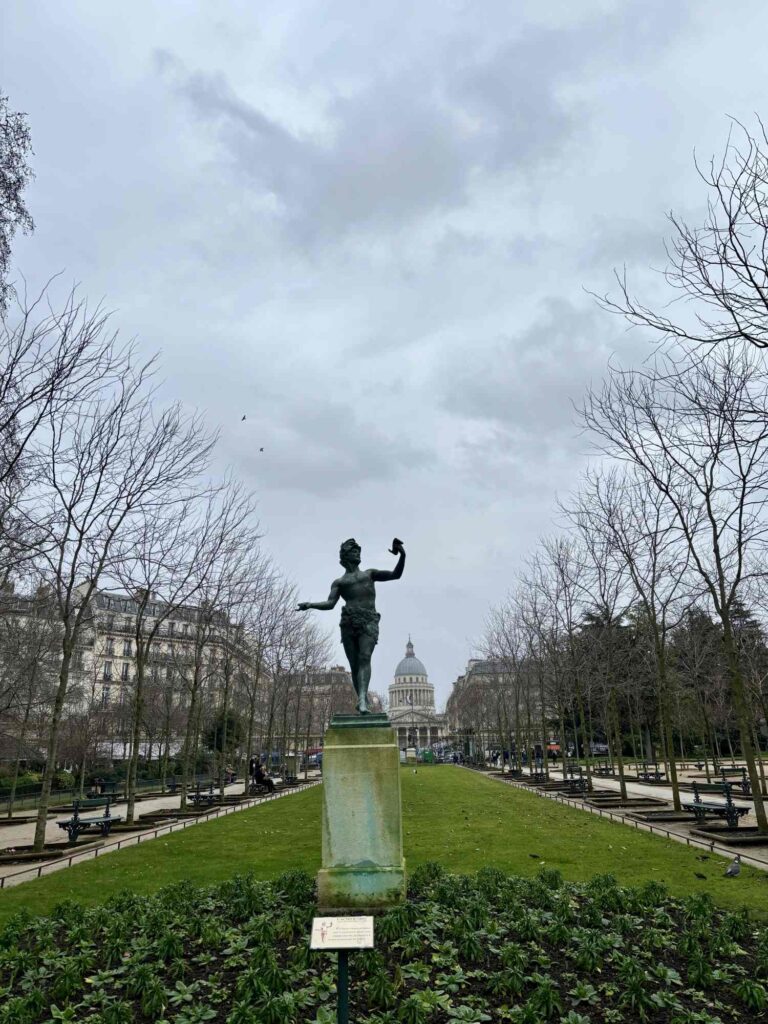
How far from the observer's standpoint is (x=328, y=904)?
32.1 ft

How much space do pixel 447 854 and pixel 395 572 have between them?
24.7ft

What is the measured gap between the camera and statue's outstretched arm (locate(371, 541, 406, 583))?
37.1 ft

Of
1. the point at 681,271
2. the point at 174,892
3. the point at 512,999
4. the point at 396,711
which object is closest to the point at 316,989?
the point at 512,999

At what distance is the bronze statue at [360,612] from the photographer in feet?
36.9

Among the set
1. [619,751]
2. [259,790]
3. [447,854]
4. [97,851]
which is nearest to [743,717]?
[447,854]

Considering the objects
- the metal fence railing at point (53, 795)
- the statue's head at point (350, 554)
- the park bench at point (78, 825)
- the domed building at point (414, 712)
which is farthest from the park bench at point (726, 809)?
the domed building at point (414, 712)

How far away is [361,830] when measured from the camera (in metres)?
10.0

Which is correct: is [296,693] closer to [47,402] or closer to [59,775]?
[59,775]

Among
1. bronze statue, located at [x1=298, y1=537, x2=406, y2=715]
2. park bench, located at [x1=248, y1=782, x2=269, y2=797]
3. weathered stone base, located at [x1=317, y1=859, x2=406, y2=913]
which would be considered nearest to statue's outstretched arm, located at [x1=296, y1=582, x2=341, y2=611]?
bronze statue, located at [x1=298, y1=537, x2=406, y2=715]

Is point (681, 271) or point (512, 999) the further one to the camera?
point (681, 271)

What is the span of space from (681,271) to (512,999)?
868 centimetres

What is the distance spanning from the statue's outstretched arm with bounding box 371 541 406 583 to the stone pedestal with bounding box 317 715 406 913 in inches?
108

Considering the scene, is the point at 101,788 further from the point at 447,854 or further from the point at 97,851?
the point at 447,854

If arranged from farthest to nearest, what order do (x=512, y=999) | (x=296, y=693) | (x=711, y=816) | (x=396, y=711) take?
1. (x=396, y=711)
2. (x=296, y=693)
3. (x=711, y=816)
4. (x=512, y=999)
